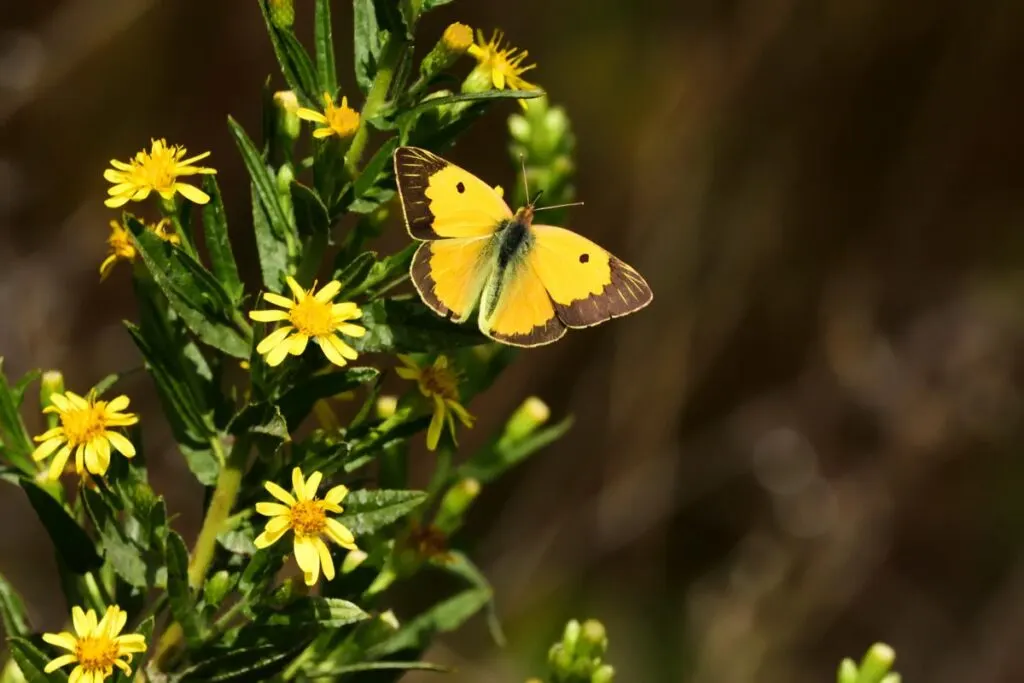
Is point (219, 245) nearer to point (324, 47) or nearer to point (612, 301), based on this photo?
point (324, 47)

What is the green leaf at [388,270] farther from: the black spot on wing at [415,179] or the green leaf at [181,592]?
the green leaf at [181,592]

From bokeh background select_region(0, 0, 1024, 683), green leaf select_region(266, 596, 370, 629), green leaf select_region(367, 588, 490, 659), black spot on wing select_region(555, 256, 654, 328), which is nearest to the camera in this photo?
green leaf select_region(266, 596, 370, 629)

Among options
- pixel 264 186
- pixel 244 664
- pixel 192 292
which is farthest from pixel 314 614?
pixel 264 186

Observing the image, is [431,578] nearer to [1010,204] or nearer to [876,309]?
[876,309]

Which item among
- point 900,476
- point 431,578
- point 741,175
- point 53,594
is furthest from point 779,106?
point 53,594

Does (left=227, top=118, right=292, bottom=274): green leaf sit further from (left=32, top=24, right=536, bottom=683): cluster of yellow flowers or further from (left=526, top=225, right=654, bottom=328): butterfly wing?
(left=526, top=225, right=654, bottom=328): butterfly wing

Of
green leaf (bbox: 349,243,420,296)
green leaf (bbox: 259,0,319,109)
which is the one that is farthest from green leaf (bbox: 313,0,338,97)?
green leaf (bbox: 349,243,420,296)
